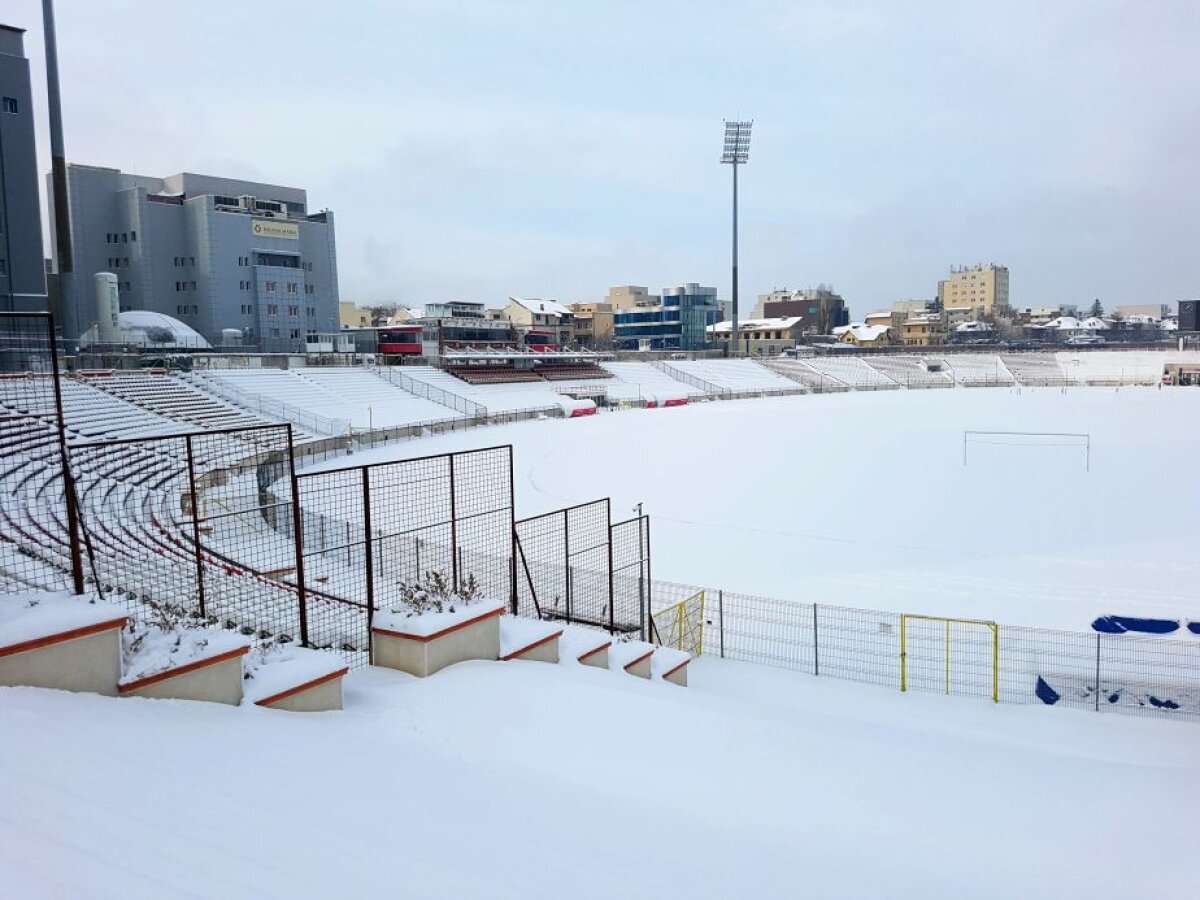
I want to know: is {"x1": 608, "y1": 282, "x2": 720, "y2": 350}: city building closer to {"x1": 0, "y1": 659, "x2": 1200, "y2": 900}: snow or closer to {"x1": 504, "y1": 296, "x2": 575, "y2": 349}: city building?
{"x1": 504, "y1": 296, "x2": 575, "y2": 349}: city building

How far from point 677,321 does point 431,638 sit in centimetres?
12714

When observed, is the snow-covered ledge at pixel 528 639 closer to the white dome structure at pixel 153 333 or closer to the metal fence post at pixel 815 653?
the metal fence post at pixel 815 653

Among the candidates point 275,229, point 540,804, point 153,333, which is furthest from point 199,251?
point 540,804

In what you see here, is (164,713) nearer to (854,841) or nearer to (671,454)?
(854,841)

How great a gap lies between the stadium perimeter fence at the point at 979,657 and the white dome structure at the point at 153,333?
53323 millimetres

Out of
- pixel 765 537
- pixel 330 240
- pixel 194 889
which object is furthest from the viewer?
pixel 330 240

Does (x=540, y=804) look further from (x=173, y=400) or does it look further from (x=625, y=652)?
(x=173, y=400)

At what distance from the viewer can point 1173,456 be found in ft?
111

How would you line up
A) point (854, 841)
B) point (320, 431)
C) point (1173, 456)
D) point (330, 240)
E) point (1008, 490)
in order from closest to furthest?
point (854, 841) < point (1008, 490) < point (1173, 456) < point (320, 431) < point (330, 240)

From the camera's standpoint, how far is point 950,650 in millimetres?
13414

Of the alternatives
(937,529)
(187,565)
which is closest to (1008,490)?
(937,529)

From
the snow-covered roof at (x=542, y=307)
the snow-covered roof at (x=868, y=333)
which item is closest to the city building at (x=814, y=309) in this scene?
the snow-covered roof at (x=868, y=333)

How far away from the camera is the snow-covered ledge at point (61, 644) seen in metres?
5.15

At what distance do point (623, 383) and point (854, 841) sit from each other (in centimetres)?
7383
